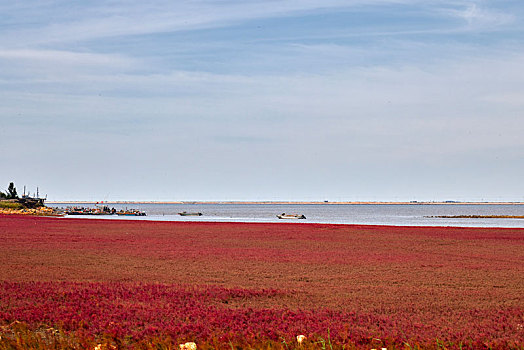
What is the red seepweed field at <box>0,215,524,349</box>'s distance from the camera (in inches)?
420

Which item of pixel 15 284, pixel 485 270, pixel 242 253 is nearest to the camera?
pixel 15 284

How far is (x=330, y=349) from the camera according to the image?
9.78 m

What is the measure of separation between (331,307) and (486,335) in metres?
3.81

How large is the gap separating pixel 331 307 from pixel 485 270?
9805mm

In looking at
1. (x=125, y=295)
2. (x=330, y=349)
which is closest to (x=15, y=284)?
(x=125, y=295)

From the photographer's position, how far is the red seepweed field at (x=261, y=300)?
1068 cm

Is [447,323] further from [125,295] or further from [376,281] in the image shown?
[125,295]

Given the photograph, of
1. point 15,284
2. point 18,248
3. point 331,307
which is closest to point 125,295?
point 15,284

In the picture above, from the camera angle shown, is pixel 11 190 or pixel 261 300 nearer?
pixel 261 300

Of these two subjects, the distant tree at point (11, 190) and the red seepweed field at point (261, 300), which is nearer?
the red seepweed field at point (261, 300)

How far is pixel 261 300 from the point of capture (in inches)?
580

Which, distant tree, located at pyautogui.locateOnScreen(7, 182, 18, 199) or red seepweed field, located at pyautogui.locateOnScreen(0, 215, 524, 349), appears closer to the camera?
red seepweed field, located at pyautogui.locateOnScreen(0, 215, 524, 349)

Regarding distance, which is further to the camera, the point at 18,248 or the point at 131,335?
the point at 18,248

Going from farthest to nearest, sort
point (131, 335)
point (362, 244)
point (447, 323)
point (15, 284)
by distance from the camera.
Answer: point (362, 244) → point (15, 284) → point (447, 323) → point (131, 335)
